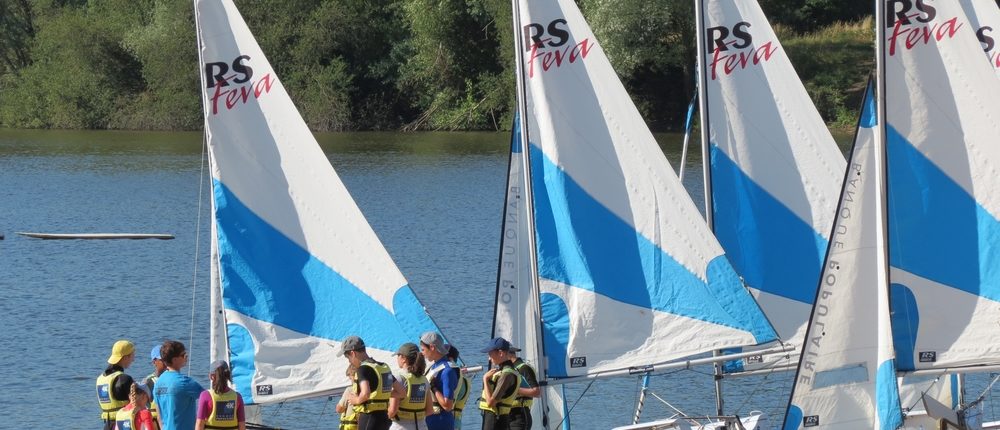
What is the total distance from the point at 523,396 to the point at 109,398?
3480 mm

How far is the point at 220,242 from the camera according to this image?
14.0 metres

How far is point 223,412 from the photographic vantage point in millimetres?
11383

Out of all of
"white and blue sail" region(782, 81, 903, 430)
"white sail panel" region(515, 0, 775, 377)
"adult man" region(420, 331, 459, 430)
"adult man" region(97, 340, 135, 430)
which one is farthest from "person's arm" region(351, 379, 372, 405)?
"white and blue sail" region(782, 81, 903, 430)

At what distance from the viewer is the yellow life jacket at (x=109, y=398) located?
1262cm

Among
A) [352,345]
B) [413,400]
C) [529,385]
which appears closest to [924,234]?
[529,385]

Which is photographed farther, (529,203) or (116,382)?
(529,203)

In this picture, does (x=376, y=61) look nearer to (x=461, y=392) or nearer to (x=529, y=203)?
(x=529, y=203)

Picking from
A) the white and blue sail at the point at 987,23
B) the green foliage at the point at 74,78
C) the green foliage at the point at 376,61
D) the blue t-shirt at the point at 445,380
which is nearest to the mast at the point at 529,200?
the blue t-shirt at the point at 445,380

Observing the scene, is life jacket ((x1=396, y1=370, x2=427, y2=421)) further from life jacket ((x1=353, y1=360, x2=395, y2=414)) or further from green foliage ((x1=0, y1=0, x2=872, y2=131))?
green foliage ((x1=0, y1=0, x2=872, y2=131))

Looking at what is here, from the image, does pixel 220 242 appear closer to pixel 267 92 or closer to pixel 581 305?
pixel 267 92

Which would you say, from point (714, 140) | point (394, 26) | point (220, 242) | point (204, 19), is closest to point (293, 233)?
point (220, 242)

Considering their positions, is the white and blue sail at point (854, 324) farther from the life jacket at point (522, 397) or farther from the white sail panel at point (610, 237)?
the life jacket at point (522, 397)

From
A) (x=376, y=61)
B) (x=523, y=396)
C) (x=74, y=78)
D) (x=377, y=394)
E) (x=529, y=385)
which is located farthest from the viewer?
(x=74, y=78)

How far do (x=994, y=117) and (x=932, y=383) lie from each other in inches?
159
